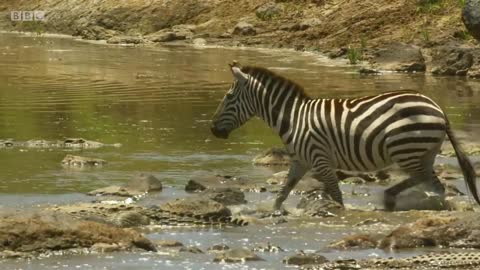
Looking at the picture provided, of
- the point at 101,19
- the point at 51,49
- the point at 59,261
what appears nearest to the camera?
the point at 59,261

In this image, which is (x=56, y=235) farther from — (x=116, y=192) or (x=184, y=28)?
(x=184, y=28)

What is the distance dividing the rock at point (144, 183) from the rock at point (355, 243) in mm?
3803

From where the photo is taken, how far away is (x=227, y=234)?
1138cm

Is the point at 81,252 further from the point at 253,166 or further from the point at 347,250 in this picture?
the point at 253,166

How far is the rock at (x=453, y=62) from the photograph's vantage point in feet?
95.2

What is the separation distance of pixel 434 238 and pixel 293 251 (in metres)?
1.08

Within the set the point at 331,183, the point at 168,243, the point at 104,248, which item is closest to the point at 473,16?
the point at 331,183

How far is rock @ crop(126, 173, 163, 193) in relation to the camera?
548 inches

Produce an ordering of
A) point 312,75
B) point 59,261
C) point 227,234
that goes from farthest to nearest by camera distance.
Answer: point 312,75, point 227,234, point 59,261

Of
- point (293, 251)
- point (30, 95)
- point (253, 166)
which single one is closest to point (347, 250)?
point (293, 251)

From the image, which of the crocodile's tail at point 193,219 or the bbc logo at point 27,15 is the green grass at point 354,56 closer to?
the bbc logo at point 27,15

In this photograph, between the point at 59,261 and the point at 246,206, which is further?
the point at 246,206

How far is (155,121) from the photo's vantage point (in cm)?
2070

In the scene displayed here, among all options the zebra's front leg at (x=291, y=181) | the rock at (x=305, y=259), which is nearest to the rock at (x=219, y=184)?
the zebra's front leg at (x=291, y=181)
